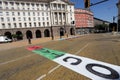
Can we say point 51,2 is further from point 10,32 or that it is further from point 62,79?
point 62,79

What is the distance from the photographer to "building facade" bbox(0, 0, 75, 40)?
58969 millimetres

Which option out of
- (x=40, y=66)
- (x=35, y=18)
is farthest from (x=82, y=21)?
(x=40, y=66)

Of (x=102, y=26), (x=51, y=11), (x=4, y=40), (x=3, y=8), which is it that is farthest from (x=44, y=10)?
(x=102, y=26)

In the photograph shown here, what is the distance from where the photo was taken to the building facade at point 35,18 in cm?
5897

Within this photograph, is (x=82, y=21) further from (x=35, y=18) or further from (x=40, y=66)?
(x=40, y=66)

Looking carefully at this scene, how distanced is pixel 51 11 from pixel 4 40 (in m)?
29.4

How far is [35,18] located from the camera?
215ft

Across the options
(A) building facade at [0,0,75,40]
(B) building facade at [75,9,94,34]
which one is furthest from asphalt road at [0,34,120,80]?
(B) building facade at [75,9,94,34]

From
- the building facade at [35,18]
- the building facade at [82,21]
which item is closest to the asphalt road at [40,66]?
the building facade at [35,18]

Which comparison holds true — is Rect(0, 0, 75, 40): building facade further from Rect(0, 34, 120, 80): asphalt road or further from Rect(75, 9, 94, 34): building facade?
Rect(0, 34, 120, 80): asphalt road

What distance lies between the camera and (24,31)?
62.1 metres

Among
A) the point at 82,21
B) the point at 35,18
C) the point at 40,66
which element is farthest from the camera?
the point at 82,21

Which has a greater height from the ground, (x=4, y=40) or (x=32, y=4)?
(x=32, y=4)

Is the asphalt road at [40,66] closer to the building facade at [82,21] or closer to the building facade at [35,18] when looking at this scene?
the building facade at [35,18]
